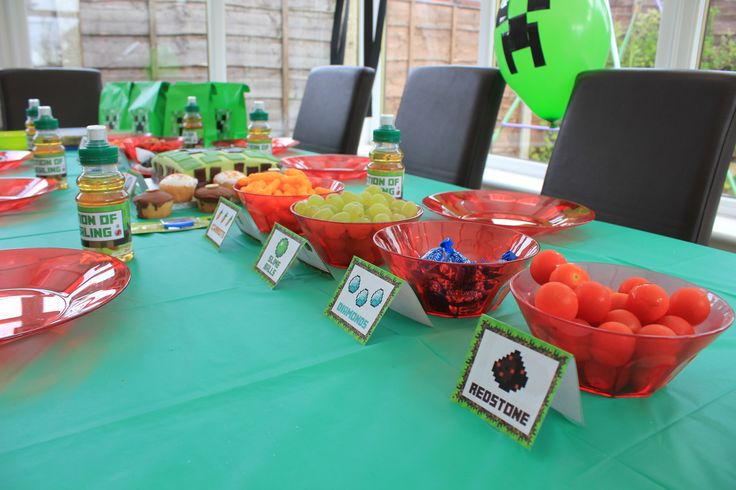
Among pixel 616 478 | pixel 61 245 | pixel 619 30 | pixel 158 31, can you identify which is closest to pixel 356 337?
pixel 616 478

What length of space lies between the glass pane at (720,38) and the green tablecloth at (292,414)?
188 centimetres

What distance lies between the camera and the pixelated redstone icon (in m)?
0.44

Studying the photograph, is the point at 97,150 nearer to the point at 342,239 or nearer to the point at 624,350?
the point at 342,239

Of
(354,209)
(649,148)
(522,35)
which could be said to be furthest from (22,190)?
(522,35)

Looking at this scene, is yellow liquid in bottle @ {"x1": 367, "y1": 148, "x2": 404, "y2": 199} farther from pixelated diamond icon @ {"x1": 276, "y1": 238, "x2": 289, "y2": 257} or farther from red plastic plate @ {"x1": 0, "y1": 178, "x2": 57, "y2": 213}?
red plastic plate @ {"x1": 0, "y1": 178, "x2": 57, "y2": 213}

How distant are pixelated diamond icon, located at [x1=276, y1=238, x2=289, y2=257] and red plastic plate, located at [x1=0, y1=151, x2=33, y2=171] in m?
1.08

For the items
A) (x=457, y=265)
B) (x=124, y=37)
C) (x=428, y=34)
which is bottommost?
(x=457, y=265)

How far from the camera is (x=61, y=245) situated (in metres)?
0.92

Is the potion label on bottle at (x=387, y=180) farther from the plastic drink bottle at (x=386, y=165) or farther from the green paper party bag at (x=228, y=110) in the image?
the green paper party bag at (x=228, y=110)

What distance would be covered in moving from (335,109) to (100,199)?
153cm

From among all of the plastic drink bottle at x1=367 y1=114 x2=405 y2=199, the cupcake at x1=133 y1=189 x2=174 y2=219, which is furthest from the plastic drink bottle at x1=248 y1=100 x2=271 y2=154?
the plastic drink bottle at x1=367 y1=114 x2=405 y2=199

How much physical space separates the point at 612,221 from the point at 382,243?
793 millimetres

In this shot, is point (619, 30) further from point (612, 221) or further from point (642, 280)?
point (642, 280)

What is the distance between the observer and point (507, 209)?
3.62 feet
